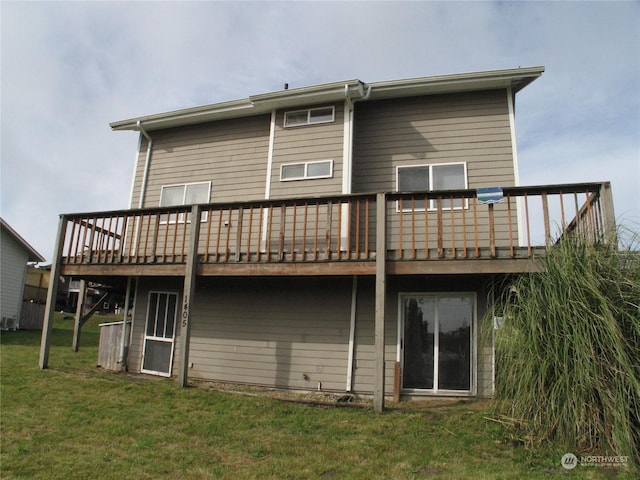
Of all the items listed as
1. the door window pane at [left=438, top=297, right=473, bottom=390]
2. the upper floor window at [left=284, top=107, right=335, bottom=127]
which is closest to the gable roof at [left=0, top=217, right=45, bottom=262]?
the upper floor window at [left=284, top=107, right=335, bottom=127]

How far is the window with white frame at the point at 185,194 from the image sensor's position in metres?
9.80

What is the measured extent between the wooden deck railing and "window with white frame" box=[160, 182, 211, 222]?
540mm

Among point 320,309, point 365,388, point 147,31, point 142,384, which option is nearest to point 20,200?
point 147,31

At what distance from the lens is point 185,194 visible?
32.8ft

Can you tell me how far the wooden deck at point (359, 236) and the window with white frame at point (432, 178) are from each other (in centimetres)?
9

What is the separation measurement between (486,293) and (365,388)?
→ 270cm

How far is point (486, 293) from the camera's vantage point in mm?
7348

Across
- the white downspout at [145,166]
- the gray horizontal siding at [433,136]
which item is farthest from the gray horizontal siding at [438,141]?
the white downspout at [145,166]

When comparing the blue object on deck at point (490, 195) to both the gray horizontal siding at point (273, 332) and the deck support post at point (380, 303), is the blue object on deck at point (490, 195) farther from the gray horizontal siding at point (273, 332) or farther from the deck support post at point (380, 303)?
the gray horizontal siding at point (273, 332)

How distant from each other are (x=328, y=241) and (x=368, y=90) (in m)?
3.56

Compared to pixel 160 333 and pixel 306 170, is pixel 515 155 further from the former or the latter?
pixel 160 333

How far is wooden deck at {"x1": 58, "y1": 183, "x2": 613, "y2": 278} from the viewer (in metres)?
5.84

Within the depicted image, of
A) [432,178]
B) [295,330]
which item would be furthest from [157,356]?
[432,178]

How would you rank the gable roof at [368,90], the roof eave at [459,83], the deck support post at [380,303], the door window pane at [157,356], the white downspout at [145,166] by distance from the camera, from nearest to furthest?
the deck support post at [380,303] → the roof eave at [459,83] → the gable roof at [368,90] → the door window pane at [157,356] → the white downspout at [145,166]
